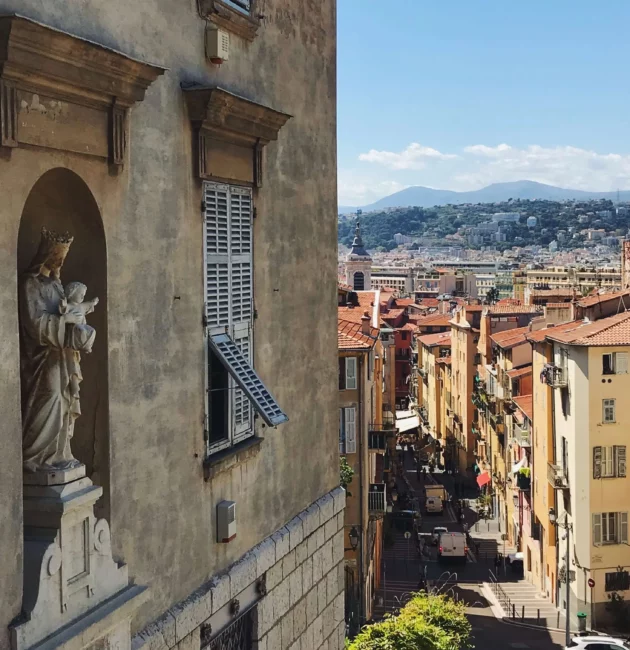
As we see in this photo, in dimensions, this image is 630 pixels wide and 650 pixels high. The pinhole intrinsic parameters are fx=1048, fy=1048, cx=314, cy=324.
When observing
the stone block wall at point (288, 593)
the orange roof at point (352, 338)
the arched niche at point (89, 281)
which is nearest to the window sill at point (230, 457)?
the stone block wall at point (288, 593)

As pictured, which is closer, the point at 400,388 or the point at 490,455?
the point at 490,455

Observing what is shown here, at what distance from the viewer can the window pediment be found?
20.1 feet

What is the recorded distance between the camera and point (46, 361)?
6.73 m

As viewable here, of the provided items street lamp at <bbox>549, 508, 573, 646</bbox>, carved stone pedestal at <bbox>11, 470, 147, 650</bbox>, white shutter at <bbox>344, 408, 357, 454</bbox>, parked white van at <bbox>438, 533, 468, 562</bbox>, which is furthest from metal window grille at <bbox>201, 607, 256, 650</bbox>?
parked white van at <bbox>438, 533, 468, 562</bbox>

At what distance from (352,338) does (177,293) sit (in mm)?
28138

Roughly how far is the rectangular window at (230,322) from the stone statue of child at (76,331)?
235 cm

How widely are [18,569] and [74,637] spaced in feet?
1.94

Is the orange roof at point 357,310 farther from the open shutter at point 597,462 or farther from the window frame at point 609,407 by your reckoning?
the open shutter at point 597,462

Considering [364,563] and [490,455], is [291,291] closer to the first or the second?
[364,563]

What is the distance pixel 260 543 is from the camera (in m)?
10.5

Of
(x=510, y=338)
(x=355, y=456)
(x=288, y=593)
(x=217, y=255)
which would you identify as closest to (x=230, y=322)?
(x=217, y=255)

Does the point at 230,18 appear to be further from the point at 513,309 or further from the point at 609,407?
the point at 513,309

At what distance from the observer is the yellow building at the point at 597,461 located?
40763 mm

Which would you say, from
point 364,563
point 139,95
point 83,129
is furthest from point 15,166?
point 364,563
